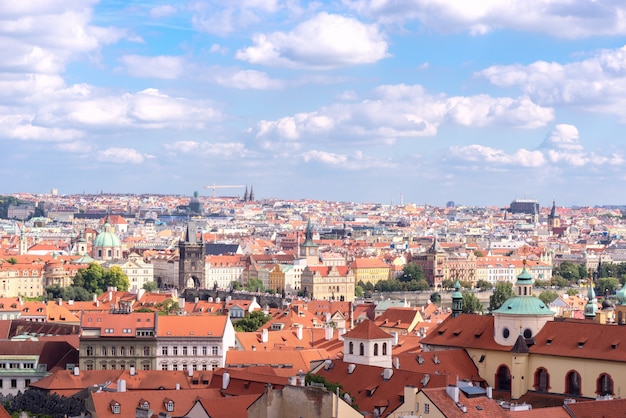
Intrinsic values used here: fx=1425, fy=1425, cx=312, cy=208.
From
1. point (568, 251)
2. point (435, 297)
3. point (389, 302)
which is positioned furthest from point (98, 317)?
point (568, 251)

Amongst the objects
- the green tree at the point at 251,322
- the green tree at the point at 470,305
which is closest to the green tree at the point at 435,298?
the green tree at the point at 470,305

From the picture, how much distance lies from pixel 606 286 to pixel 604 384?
94.3 meters

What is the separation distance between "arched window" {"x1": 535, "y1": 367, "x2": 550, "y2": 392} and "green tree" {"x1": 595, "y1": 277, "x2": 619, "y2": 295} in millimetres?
89595

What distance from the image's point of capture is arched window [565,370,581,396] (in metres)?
47.9

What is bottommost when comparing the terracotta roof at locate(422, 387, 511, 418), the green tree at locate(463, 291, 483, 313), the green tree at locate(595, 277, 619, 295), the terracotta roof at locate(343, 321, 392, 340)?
the green tree at locate(595, 277, 619, 295)

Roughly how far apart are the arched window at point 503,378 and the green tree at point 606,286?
290ft

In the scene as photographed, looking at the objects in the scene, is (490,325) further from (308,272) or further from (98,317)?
(308,272)

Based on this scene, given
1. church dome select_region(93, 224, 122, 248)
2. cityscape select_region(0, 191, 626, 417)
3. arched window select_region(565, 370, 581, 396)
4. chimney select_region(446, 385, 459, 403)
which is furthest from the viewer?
church dome select_region(93, 224, 122, 248)

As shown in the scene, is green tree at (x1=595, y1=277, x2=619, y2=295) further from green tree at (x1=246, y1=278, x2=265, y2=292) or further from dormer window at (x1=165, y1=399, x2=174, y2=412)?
dormer window at (x1=165, y1=399, x2=174, y2=412)

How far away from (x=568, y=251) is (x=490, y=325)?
493 feet

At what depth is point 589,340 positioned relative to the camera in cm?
4803

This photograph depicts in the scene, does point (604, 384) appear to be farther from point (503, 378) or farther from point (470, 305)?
point (470, 305)

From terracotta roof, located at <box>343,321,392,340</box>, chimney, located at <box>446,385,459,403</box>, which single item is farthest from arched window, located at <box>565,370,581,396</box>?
chimney, located at <box>446,385,459,403</box>

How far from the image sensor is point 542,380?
161 feet
